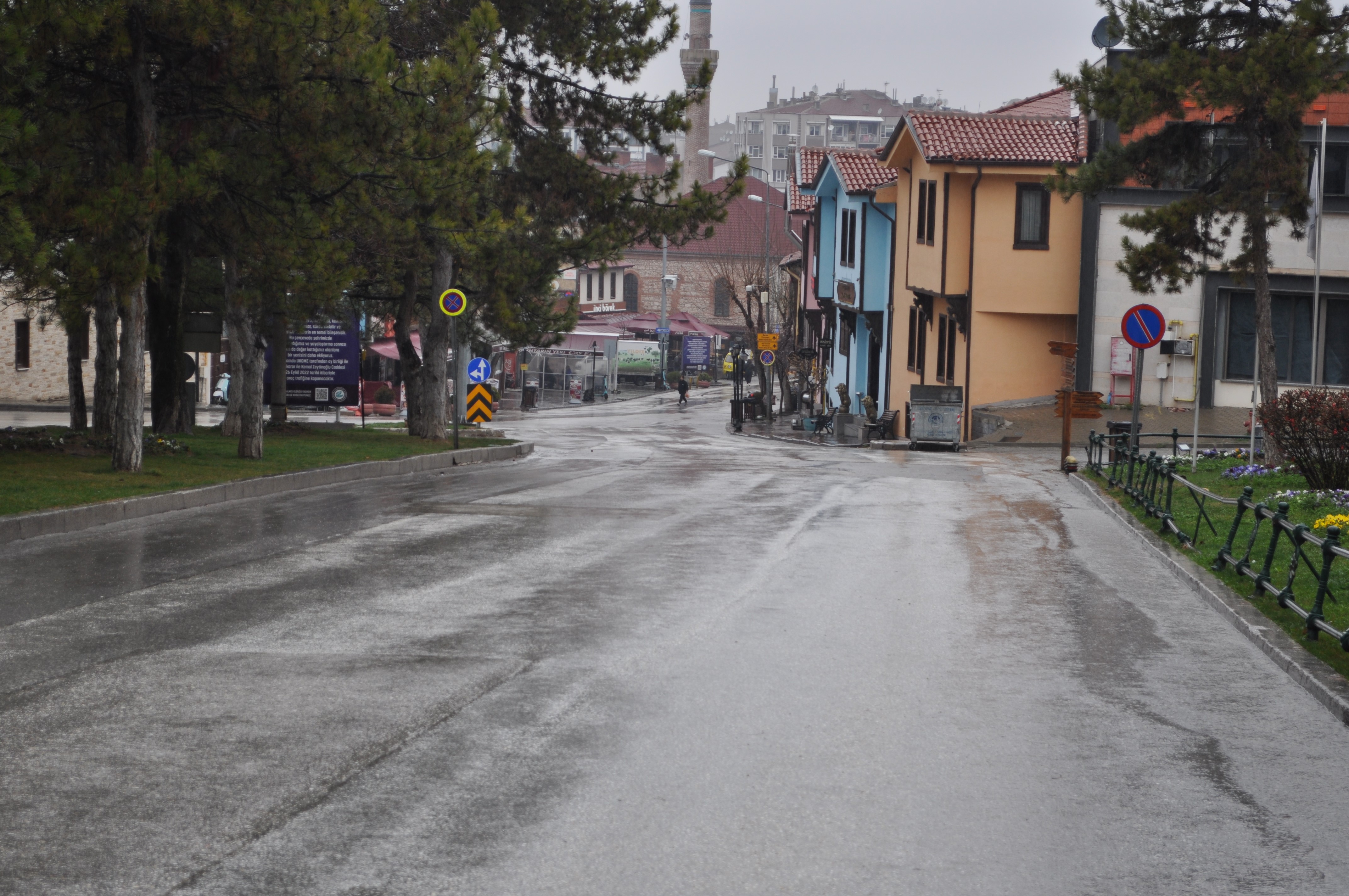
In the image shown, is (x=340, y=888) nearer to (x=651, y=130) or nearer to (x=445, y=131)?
(x=445, y=131)

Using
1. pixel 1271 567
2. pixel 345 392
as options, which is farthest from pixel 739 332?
pixel 1271 567

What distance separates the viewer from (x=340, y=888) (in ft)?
15.6

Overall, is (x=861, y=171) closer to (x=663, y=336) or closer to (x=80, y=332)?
(x=80, y=332)

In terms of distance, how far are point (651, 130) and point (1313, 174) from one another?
16135 mm

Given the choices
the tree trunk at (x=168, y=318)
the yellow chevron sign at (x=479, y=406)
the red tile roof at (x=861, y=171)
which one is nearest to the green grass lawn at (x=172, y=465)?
the yellow chevron sign at (x=479, y=406)

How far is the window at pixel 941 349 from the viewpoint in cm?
4091

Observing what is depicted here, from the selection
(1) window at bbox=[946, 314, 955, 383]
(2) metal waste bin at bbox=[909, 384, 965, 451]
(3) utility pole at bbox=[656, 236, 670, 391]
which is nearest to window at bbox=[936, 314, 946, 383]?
(1) window at bbox=[946, 314, 955, 383]

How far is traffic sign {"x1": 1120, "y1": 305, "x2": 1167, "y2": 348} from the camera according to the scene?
2092cm

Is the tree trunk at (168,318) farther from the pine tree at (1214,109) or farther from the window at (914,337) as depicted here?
the window at (914,337)

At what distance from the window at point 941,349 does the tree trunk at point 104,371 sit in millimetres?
23654

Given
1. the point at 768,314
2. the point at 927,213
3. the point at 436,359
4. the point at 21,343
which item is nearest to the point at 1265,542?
the point at 436,359

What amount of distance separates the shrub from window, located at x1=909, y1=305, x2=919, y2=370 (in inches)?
1030

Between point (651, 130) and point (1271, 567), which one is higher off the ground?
point (651, 130)

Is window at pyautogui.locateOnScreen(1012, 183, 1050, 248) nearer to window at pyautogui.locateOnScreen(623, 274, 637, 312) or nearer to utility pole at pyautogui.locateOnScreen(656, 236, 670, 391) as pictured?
utility pole at pyautogui.locateOnScreen(656, 236, 670, 391)
